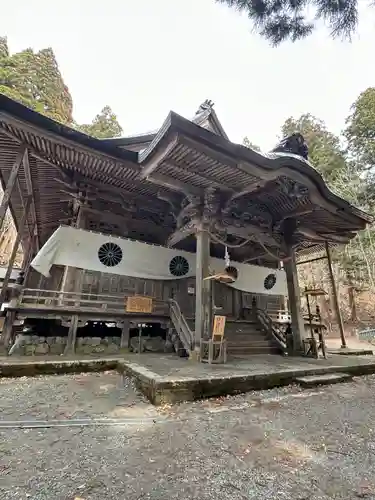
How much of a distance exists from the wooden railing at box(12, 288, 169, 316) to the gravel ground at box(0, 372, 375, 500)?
3122 millimetres

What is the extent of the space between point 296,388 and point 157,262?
512 centimetres

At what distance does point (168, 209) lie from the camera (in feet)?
29.0

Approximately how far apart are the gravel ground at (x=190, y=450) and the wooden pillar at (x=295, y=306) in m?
4.05

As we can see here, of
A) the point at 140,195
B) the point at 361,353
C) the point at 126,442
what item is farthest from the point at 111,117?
the point at 126,442

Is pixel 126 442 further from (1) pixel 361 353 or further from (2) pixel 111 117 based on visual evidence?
(2) pixel 111 117

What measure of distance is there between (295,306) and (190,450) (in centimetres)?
659

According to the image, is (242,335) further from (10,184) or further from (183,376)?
(10,184)

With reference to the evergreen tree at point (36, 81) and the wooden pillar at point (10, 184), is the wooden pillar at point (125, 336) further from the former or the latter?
the evergreen tree at point (36, 81)

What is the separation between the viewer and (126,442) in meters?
2.37

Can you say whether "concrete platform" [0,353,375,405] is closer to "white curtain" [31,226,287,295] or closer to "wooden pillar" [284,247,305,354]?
"wooden pillar" [284,247,305,354]

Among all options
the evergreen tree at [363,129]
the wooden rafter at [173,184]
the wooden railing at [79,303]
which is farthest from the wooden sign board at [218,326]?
the evergreen tree at [363,129]

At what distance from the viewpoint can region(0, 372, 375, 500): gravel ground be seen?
175 cm

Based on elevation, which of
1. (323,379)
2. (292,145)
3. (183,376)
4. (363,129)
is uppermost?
(363,129)

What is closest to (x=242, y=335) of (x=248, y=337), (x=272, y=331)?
Result: (x=248, y=337)
